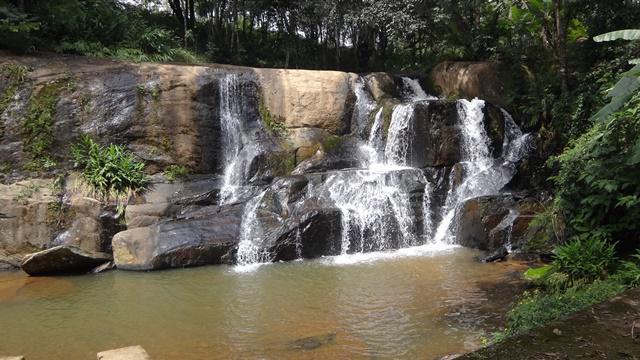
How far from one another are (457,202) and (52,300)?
9541 millimetres

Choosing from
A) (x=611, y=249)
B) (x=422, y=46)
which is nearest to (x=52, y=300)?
(x=611, y=249)

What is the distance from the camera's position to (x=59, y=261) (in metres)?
11.0

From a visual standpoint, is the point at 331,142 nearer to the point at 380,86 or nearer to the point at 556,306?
the point at 380,86

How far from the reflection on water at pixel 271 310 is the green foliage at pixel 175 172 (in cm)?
392

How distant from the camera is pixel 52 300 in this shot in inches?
368

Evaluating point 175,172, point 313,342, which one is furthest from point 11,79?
point 313,342

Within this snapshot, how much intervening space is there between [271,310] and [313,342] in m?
1.48

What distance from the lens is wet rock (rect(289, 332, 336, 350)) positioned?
272 inches

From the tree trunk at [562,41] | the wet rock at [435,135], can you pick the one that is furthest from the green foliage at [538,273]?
the tree trunk at [562,41]

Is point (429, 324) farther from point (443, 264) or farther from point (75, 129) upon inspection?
point (75, 129)

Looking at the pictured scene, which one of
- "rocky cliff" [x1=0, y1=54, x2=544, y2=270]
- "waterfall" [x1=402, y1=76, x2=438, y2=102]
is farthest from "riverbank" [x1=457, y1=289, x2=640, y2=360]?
"waterfall" [x1=402, y1=76, x2=438, y2=102]

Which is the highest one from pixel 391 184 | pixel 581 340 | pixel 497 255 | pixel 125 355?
pixel 391 184

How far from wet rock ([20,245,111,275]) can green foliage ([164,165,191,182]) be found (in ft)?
11.4

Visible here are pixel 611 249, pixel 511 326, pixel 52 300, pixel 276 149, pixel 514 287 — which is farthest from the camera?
pixel 276 149
